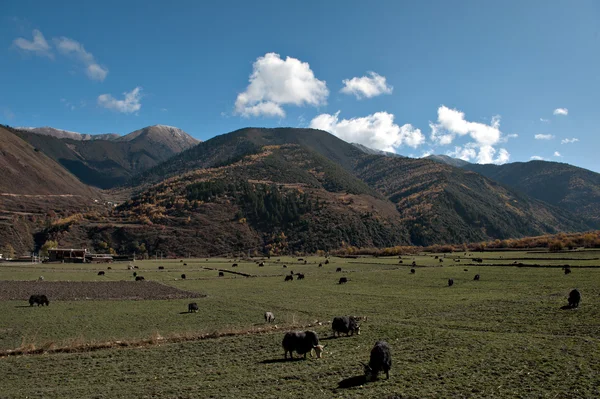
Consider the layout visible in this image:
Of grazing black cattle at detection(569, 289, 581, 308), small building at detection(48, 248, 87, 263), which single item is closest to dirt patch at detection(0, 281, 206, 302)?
grazing black cattle at detection(569, 289, 581, 308)

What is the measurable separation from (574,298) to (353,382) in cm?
2050

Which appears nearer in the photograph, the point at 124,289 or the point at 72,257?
the point at 124,289

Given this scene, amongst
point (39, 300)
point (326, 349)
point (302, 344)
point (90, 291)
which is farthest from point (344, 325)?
point (90, 291)

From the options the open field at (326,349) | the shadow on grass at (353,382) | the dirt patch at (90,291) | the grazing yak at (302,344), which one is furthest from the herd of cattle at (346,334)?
the dirt patch at (90,291)

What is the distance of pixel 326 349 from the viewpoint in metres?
19.5

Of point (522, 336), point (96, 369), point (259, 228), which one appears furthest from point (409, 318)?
point (259, 228)

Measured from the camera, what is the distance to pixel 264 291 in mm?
46594

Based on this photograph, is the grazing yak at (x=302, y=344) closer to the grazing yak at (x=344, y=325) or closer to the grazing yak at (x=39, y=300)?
the grazing yak at (x=344, y=325)

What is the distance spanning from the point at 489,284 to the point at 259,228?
131m

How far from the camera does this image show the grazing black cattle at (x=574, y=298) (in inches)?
1052

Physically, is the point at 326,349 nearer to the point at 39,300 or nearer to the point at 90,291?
the point at 39,300

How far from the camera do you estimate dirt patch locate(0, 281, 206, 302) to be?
43.3 meters

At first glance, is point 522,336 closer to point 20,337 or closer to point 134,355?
point 134,355

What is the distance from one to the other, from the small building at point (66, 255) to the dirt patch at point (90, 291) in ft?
204
